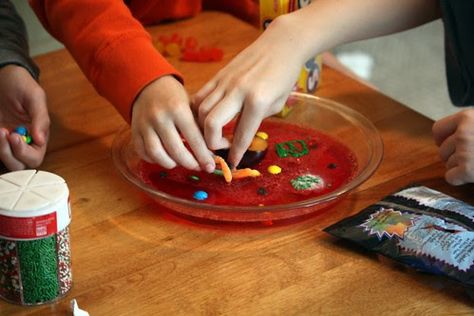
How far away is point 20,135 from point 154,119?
0.17 m

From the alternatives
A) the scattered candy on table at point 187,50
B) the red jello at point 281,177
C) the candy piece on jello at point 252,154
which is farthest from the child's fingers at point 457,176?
the scattered candy on table at point 187,50

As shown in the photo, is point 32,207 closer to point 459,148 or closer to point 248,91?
point 248,91

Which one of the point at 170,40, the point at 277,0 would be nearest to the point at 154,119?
the point at 277,0

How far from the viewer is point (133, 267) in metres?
0.71

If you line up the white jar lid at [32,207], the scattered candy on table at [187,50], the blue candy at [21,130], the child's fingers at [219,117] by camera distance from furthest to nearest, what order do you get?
the scattered candy on table at [187,50] < the blue candy at [21,130] < the child's fingers at [219,117] < the white jar lid at [32,207]

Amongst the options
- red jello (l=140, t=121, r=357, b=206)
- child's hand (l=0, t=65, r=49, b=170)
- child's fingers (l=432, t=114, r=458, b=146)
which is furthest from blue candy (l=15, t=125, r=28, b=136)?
child's fingers (l=432, t=114, r=458, b=146)

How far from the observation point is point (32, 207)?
1.97ft

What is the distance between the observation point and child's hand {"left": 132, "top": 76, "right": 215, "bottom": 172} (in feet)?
2.54

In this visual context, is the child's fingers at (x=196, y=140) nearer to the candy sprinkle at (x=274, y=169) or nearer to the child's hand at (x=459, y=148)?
the candy sprinkle at (x=274, y=169)

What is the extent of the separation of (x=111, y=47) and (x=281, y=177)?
0.85 feet

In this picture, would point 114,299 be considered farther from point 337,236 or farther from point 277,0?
point 277,0

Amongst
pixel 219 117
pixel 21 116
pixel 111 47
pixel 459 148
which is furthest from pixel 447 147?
pixel 21 116

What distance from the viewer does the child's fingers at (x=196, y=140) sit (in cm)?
77

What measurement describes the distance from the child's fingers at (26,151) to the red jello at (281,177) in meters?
0.12
